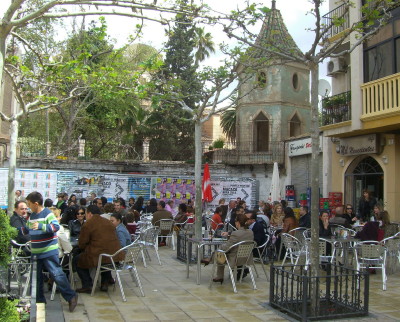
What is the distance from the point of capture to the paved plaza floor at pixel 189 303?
6.52 metres

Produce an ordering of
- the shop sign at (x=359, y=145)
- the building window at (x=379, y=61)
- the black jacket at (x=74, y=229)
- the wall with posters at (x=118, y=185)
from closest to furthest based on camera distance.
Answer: the black jacket at (x=74, y=229) → the building window at (x=379, y=61) → the shop sign at (x=359, y=145) → the wall with posters at (x=118, y=185)

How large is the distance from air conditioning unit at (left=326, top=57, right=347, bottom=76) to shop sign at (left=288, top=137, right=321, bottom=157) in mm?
3628

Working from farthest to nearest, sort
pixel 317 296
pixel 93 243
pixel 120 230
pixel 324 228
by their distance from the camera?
pixel 324 228 → pixel 120 230 → pixel 93 243 → pixel 317 296

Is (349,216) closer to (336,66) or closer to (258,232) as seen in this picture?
(258,232)

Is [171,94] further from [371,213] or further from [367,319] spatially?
[367,319]

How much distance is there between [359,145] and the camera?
16688 mm

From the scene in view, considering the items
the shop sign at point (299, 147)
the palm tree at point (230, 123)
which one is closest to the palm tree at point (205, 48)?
the palm tree at point (230, 123)

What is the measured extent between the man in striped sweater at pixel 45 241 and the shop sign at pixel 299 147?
16.3 metres

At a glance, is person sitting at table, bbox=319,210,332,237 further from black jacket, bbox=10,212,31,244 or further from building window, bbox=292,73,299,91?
building window, bbox=292,73,299,91

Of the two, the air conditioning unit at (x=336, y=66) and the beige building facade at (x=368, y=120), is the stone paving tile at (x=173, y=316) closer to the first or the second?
the beige building facade at (x=368, y=120)

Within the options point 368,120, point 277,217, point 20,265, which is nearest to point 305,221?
point 277,217

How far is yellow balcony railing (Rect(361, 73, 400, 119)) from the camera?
13.7m

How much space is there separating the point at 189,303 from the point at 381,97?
32.5 feet

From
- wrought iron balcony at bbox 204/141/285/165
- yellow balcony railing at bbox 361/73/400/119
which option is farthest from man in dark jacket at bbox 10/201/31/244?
wrought iron balcony at bbox 204/141/285/165
